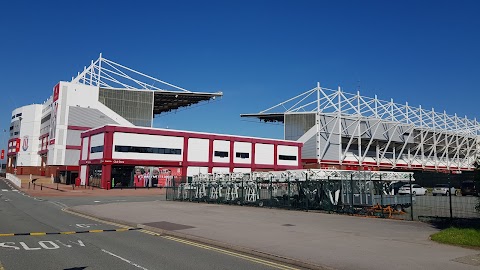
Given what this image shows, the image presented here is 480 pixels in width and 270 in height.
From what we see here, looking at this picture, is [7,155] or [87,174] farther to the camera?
[7,155]

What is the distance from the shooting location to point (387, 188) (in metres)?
26.5

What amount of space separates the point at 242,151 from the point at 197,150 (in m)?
10.1

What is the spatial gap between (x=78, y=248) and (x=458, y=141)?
134208mm

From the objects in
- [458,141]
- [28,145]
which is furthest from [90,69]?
[458,141]

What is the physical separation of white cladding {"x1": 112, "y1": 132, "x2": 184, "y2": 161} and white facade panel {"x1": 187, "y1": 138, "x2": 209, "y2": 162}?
1.71 m

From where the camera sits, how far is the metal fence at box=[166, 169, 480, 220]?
71.7ft

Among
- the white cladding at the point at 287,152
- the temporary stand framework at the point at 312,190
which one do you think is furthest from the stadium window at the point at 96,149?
the white cladding at the point at 287,152

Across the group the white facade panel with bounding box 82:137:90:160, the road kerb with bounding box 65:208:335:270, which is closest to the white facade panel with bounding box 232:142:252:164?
the white facade panel with bounding box 82:137:90:160

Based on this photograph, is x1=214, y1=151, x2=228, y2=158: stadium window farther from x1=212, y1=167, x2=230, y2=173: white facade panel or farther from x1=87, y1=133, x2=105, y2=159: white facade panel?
x1=87, y1=133, x2=105, y2=159: white facade panel

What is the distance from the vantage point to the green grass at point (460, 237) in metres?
12.0

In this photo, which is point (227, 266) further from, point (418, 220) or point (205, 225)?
point (418, 220)

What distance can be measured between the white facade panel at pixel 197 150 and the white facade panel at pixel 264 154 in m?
11.7

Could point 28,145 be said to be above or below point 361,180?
above

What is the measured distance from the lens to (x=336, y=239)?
13391mm
